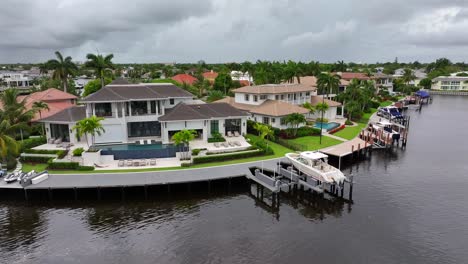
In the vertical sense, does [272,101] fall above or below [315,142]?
above

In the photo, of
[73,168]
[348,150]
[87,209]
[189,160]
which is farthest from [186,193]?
[348,150]

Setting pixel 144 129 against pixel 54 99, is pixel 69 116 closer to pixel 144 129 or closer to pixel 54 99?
pixel 144 129

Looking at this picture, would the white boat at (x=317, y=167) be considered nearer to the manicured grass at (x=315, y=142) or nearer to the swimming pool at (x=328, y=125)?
the manicured grass at (x=315, y=142)

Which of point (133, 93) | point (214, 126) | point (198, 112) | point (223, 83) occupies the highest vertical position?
point (223, 83)

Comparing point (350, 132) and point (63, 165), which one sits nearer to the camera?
point (63, 165)

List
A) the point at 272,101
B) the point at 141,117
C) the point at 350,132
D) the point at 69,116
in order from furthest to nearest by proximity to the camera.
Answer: the point at 272,101 < the point at 350,132 < the point at 141,117 < the point at 69,116

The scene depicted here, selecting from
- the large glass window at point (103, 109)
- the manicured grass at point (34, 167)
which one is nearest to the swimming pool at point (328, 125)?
the large glass window at point (103, 109)

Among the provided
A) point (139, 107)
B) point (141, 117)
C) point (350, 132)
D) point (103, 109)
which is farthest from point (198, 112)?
point (350, 132)
